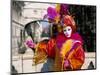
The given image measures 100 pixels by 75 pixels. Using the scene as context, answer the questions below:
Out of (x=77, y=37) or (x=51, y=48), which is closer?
(x=51, y=48)

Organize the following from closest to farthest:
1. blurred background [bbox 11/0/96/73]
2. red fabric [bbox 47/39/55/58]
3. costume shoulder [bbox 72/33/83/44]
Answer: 1. blurred background [bbox 11/0/96/73]
2. red fabric [bbox 47/39/55/58]
3. costume shoulder [bbox 72/33/83/44]

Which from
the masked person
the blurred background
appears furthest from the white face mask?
the blurred background

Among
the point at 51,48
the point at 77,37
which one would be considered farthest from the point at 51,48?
the point at 77,37

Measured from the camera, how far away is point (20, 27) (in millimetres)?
2170

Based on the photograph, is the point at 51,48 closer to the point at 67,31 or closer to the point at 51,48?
the point at 51,48

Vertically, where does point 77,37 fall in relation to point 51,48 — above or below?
above

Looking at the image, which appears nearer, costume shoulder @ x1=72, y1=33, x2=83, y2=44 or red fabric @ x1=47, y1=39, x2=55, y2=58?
red fabric @ x1=47, y1=39, x2=55, y2=58

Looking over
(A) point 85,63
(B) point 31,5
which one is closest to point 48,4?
(B) point 31,5

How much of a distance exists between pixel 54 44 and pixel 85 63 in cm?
44

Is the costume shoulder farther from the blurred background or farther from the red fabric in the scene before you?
the red fabric

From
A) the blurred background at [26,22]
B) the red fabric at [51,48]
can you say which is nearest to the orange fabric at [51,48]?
the red fabric at [51,48]

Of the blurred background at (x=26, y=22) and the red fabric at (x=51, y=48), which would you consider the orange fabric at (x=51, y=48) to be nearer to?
the red fabric at (x=51, y=48)

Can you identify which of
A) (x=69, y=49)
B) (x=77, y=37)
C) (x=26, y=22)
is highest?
(x=26, y=22)

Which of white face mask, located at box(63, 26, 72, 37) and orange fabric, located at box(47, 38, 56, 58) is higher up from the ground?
white face mask, located at box(63, 26, 72, 37)
